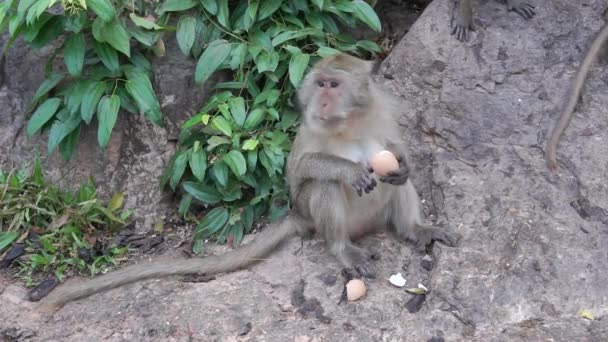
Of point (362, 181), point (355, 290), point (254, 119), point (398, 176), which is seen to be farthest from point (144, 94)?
point (355, 290)

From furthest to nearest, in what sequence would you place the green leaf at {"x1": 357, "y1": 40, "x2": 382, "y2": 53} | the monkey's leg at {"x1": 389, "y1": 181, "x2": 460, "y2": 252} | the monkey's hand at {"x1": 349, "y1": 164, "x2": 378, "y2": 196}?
1. the green leaf at {"x1": 357, "y1": 40, "x2": 382, "y2": 53}
2. the monkey's leg at {"x1": 389, "y1": 181, "x2": 460, "y2": 252}
3. the monkey's hand at {"x1": 349, "y1": 164, "x2": 378, "y2": 196}

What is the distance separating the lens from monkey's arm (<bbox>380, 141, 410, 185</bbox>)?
3865mm

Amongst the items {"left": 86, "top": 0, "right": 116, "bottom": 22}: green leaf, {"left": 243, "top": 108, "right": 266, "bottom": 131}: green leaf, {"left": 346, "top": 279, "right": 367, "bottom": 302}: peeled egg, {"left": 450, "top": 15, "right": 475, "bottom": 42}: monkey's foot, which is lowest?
{"left": 346, "top": 279, "right": 367, "bottom": 302}: peeled egg

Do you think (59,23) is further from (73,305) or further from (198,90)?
(73,305)

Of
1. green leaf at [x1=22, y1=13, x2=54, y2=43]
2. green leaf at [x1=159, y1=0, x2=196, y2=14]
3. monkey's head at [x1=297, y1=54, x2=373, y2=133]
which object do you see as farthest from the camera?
green leaf at [x1=159, y1=0, x2=196, y2=14]

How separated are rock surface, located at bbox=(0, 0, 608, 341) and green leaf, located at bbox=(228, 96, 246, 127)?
28.8 inches

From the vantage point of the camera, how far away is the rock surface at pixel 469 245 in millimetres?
3615

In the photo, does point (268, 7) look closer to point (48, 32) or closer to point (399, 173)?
point (48, 32)

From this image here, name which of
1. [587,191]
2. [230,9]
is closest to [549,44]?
[587,191]

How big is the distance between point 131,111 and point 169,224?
710 millimetres

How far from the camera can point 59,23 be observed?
14.0 ft

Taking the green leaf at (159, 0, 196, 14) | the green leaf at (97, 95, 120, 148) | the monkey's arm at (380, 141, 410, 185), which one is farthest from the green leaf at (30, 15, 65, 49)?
the monkey's arm at (380, 141, 410, 185)

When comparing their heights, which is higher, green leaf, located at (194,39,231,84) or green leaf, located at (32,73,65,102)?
green leaf, located at (194,39,231,84)

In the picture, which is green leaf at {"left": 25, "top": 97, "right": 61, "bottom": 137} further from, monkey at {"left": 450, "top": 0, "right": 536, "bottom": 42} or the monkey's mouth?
monkey at {"left": 450, "top": 0, "right": 536, "bottom": 42}
